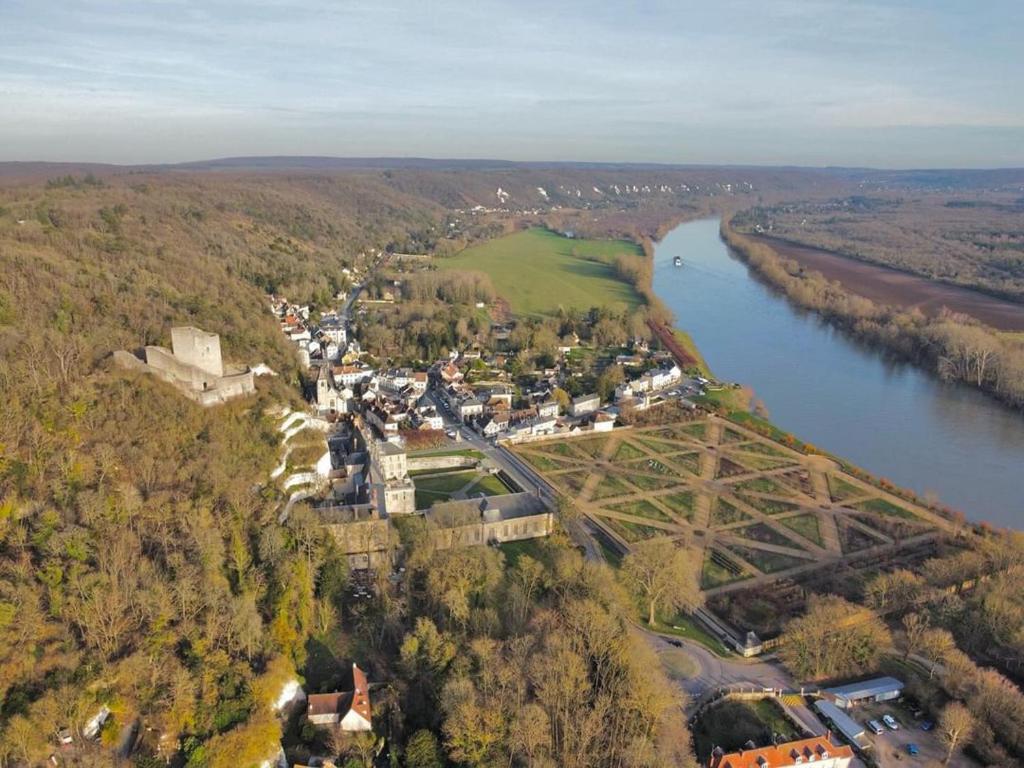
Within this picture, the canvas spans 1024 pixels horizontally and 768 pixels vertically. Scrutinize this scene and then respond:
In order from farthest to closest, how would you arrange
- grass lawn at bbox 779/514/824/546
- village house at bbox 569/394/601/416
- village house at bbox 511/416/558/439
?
village house at bbox 569/394/601/416 → village house at bbox 511/416/558/439 → grass lawn at bbox 779/514/824/546

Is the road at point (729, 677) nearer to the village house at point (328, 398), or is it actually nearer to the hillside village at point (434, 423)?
the hillside village at point (434, 423)

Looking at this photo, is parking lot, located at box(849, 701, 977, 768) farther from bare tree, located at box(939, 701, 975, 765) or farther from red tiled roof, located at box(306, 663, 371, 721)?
red tiled roof, located at box(306, 663, 371, 721)

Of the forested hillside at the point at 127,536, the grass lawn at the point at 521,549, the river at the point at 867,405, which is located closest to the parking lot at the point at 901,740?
the grass lawn at the point at 521,549

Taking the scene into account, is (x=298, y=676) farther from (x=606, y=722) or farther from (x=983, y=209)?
(x=983, y=209)

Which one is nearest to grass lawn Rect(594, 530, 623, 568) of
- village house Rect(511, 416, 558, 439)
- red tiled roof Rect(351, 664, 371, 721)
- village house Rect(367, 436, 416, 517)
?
village house Rect(367, 436, 416, 517)

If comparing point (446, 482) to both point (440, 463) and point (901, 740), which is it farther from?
point (901, 740)
